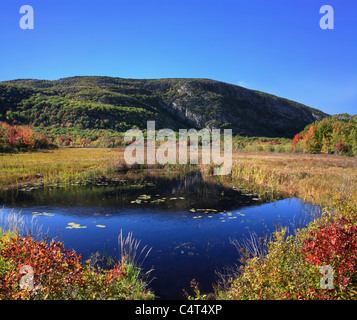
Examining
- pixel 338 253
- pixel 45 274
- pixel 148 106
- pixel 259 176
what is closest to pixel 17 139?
pixel 259 176

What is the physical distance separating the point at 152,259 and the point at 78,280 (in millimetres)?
3771

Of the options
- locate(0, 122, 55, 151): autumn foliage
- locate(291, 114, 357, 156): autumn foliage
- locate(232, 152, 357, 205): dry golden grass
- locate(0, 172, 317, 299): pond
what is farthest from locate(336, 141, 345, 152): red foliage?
locate(0, 122, 55, 151): autumn foliage

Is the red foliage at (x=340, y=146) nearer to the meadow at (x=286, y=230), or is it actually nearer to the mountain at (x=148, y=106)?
the meadow at (x=286, y=230)

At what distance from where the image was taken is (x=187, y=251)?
25.6 feet

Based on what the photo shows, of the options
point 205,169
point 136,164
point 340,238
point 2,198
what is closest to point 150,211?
point 2,198

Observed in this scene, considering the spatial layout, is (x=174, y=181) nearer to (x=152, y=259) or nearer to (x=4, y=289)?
(x=152, y=259)

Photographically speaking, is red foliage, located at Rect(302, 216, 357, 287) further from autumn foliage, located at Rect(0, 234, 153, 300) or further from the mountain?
the mountain

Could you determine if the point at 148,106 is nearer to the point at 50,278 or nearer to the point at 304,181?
the point at 304,181

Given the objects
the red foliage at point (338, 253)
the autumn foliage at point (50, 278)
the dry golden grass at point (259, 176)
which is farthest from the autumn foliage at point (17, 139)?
the red foliage at point (338, 253)

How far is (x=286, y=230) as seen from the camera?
7586 millimetres

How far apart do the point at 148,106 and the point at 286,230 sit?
11412 cm

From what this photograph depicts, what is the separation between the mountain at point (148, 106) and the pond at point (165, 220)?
6340cm

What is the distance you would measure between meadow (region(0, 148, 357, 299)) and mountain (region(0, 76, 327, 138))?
56.4 m

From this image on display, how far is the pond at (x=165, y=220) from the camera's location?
6.98 m
